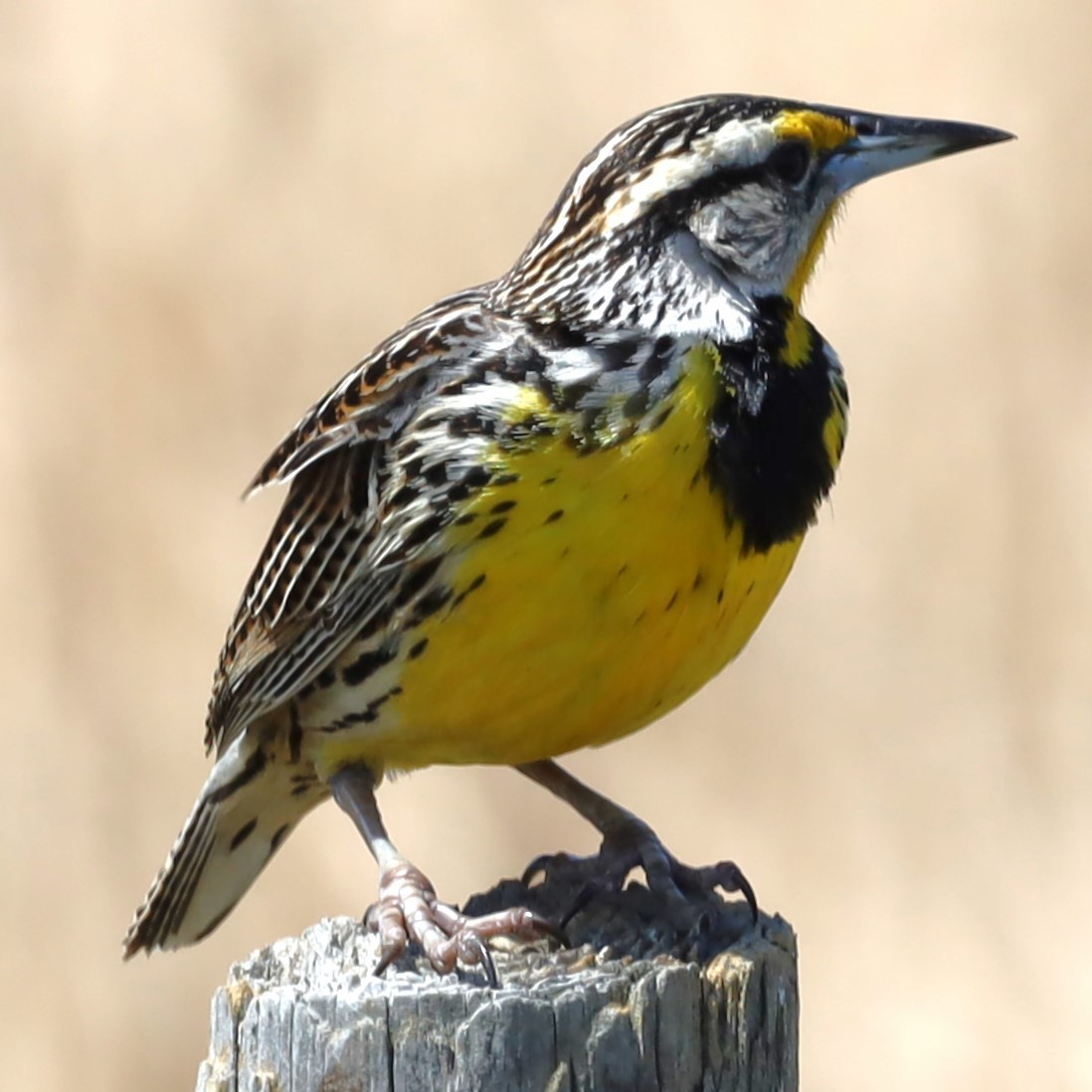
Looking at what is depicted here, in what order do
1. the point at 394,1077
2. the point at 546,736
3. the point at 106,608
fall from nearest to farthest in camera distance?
1. the point at 394,1077
2. the point at 546,736
3. the point at 106,608

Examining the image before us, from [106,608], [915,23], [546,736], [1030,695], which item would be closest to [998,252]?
[915,23]

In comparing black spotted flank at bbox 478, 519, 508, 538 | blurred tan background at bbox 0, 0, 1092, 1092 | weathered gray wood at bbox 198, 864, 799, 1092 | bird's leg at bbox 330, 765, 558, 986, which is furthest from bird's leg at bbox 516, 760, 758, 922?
blurred tan background at bbox 0, 0, 1092, 1092

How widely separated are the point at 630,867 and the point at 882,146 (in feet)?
2.62

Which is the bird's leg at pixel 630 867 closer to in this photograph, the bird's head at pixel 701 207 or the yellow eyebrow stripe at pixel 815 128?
the bird's head at pixel 701 207

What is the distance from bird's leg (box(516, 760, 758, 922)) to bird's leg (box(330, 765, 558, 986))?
0.10 metres

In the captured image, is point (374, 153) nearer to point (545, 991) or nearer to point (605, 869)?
point (605, 869)

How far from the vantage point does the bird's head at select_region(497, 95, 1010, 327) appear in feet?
7.76

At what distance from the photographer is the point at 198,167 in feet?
13.5

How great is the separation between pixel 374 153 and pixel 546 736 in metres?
2.04

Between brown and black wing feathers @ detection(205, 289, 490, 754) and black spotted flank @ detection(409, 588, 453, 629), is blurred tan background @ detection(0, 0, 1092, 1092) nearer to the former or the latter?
brown and black wing feathers @ detection(205, 289, 490, 754)

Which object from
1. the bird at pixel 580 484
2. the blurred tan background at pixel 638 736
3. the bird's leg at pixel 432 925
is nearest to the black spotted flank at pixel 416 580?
the bird at pixel 580 484

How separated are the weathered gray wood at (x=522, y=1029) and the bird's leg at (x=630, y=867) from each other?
248 millimetres

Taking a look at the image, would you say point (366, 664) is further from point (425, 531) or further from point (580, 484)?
point (580, 484)

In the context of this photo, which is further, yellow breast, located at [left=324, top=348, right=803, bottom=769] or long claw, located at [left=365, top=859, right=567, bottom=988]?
yellow breast, located at [left=324, top=348, right=803, bottom=769]
